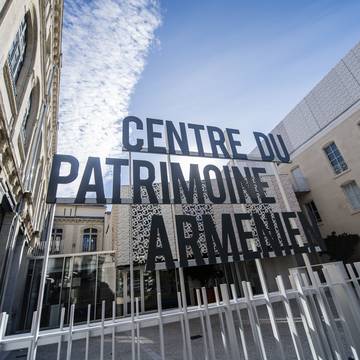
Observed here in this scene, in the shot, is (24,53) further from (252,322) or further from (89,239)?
(89,239)

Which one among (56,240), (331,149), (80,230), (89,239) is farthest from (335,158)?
(56,240)

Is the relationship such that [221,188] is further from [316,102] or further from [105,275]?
[316,102]

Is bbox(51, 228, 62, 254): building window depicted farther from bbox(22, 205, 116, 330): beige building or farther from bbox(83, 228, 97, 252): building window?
bbox(22, 205, 116, 330): beige building

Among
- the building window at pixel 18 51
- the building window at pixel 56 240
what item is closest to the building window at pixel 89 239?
the building window at pixel 56 240

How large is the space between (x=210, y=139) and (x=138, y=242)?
1068 cm

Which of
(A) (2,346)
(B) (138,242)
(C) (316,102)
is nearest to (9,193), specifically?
(A) (2,346)

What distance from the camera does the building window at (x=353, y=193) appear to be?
45.5 feet

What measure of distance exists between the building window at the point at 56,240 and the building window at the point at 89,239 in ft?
7.12

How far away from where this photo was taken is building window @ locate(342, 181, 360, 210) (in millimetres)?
13867

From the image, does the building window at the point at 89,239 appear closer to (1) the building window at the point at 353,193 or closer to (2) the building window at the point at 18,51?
(2) the building window at the point at 18,51

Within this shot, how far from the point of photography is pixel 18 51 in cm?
611

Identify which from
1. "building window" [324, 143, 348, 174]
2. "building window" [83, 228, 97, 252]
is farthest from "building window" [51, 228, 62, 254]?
"building window" [324, 143, 348, 174]

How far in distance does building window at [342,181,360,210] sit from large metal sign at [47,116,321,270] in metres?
13.4

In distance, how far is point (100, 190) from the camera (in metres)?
2.95
